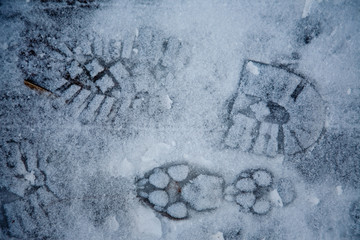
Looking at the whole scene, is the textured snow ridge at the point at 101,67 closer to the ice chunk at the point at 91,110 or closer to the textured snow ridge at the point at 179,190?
the ice chunk at the point at 91,110

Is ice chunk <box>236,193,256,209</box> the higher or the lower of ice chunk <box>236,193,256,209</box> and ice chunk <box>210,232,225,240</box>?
the higher

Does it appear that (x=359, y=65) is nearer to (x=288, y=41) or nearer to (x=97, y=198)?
(x=288, y=41)

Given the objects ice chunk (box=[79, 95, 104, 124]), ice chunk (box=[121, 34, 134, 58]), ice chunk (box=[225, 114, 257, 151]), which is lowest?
ice chunk (box=[79, 95, 104, 124])

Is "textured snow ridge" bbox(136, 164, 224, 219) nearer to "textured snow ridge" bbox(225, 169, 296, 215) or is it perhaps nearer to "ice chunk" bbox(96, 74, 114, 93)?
"textured snow ridge" bbox(225, 169, 296, 215)

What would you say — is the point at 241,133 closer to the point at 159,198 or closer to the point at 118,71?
the point at 159,198

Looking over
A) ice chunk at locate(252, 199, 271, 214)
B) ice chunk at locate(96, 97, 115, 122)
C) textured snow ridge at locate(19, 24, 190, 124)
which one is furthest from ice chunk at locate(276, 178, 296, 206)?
ice chunk at locate(96, 97, 115, 122)

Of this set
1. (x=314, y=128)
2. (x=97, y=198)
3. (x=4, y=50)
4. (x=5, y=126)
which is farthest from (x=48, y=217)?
(x=314, y=128)
